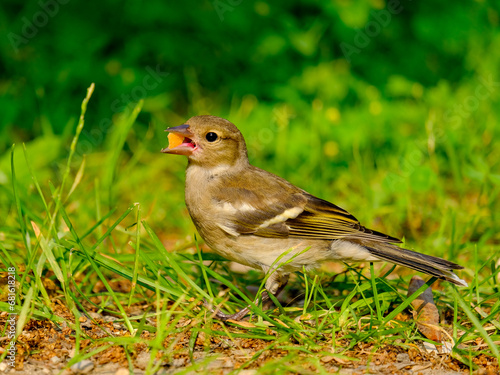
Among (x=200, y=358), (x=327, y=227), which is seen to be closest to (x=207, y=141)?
(x=327, y=227)

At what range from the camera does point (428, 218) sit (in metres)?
4.82

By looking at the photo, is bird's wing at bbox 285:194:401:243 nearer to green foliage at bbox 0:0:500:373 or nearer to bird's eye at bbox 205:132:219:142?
green foliage at bbox 0:0:500:373

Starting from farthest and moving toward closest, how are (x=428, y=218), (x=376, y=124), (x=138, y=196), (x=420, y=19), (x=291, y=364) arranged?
(x=420, y=19), (x=376, y=124), (x=138, y=196), (x=428, y=218), (x=291, y=364)

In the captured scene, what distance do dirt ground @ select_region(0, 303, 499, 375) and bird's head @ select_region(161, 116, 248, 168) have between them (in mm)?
1220

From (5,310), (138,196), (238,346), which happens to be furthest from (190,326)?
(138,196)

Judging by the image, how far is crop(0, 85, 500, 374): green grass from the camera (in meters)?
3.02

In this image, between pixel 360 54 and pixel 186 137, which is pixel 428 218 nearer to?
pixel 186 137

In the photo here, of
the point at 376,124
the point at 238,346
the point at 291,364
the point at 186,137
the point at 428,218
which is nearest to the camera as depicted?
the point at 291,364

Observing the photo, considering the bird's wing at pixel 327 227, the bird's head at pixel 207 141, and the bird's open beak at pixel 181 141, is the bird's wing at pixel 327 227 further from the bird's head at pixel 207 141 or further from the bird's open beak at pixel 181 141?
the bird's open beak at pixel 181 141

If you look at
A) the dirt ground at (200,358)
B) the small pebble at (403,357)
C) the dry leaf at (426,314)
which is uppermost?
the dry leaf at (426,314)

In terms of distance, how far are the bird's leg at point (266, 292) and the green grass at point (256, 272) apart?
2.6 inches

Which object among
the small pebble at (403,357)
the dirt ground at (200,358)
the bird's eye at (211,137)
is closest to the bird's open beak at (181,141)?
the bird's eye at (211,137)

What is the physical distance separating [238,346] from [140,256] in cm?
78

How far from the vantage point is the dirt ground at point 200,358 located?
8.95ft
